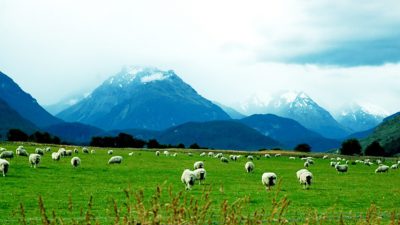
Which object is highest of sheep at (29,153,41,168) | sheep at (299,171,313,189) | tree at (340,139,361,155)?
tree at (340,139,361,155)

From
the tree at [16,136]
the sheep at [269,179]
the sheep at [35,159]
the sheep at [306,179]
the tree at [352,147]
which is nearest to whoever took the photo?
the sheep at [269,179]

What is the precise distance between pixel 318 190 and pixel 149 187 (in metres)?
13.6

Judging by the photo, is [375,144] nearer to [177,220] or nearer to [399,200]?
[399,200]

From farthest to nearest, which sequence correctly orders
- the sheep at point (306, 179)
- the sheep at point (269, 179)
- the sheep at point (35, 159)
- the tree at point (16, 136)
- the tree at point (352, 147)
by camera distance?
the tree at point (352, 147)
the tree at point (16, 136)
the sheep at point (35, 159)
the sheep at point (306, 179)
the sheep at point (269, 179)

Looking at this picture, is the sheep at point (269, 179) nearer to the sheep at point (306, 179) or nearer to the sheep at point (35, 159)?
the sheep at point (306, 179)

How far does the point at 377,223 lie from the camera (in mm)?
8984

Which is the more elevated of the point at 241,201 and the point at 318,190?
the point at 241,201

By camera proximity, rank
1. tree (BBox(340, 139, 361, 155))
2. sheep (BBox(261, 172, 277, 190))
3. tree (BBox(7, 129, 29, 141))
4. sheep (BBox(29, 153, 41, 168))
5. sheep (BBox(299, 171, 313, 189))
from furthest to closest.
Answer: tree (BBox(340, 139, 361, 155))
tree (BBox(7, 129, 29, 141))
sheep (BBox(29, 153, 41, 168))
sheep (BBox(299, 171, 313, 189))
sheep (BBox(261, 172, 277, 190))

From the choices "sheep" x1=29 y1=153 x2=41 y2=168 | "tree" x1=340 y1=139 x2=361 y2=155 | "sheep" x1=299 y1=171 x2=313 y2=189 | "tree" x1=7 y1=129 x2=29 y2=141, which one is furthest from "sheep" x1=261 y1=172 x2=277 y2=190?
"tree" x1=7 y1=129 x2=29 y2=141

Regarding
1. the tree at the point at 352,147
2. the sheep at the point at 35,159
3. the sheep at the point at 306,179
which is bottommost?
the sheep at the point at 306,179

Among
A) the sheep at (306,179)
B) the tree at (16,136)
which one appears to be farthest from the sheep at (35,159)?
the tree at (16,136)

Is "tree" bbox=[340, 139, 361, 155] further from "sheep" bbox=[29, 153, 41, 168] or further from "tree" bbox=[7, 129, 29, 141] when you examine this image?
"sheep" bbox=[29, 153, 41, 168]

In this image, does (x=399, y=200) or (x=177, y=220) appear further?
(x=399, y=200)

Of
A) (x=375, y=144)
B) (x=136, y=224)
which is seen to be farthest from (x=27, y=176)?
(x=375, y=144)
